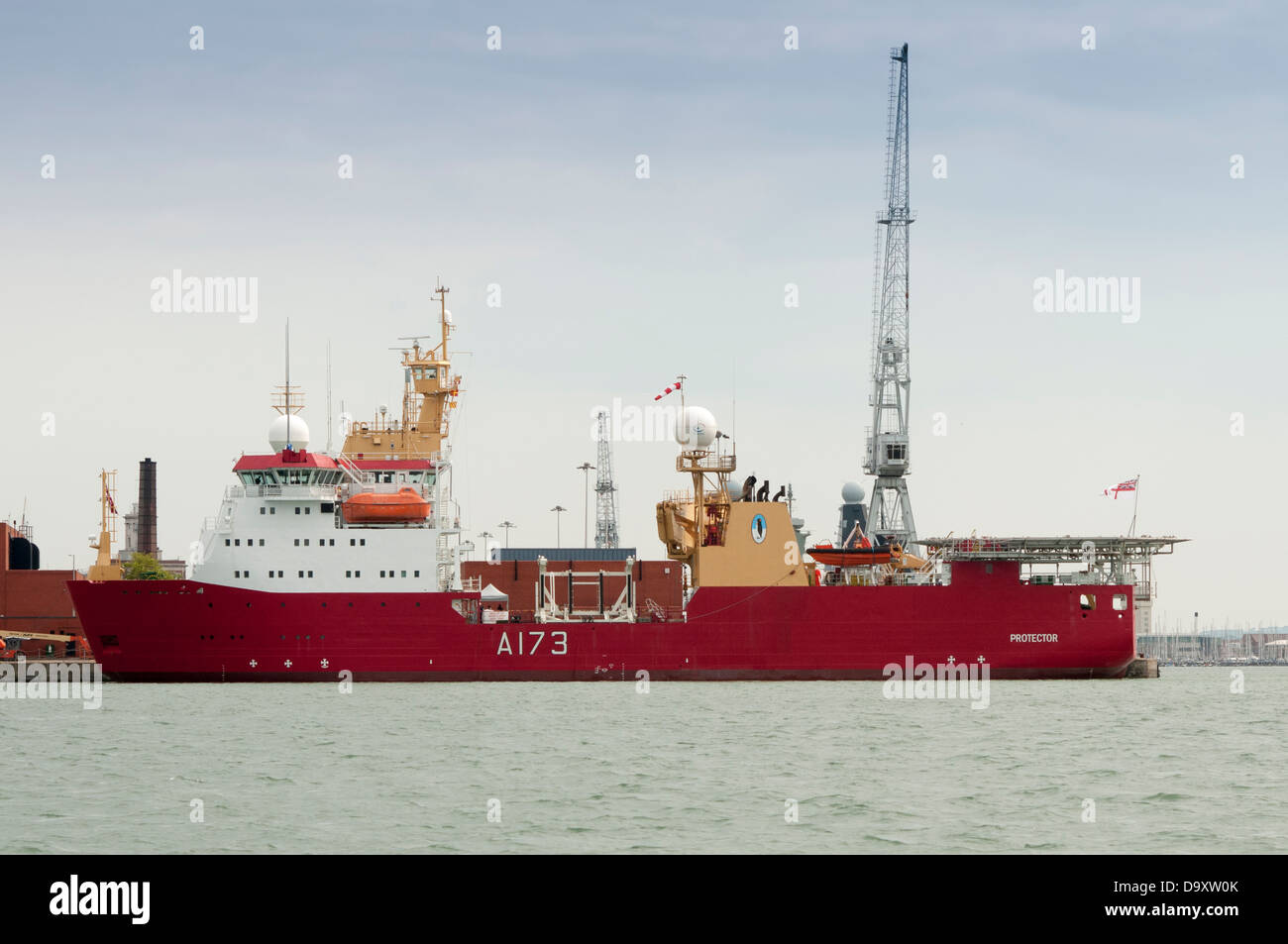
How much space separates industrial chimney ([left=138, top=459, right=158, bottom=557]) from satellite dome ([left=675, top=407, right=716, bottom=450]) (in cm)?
5350

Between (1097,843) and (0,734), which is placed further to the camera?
(0,734)

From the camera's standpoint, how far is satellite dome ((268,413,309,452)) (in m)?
50.3

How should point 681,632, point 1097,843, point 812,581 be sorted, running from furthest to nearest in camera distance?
point 812,581, point 681,632, point 1097,843

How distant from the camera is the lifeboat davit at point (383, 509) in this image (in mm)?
49344

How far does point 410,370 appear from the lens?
54.8m

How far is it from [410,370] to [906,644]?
21055 millimetres

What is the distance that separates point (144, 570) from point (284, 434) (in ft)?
110

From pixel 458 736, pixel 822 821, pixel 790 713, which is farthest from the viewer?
pixel 790 713

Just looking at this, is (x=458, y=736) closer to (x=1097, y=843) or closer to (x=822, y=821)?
(x=822, y=821)
